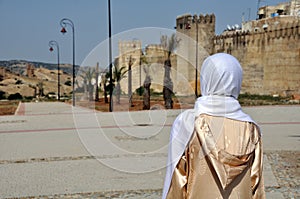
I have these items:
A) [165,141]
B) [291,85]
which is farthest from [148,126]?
[291,85]

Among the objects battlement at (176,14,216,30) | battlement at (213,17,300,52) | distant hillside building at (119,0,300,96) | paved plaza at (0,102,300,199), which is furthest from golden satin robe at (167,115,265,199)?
battlement at (176,14,216,30)

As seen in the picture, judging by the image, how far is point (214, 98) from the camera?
227cm

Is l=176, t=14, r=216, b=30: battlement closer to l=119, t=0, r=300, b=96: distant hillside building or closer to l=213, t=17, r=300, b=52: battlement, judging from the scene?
l=119, t=0, r=300, b=96: distant hillside building

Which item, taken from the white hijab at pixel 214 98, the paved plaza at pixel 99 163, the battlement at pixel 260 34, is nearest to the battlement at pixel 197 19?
the battlement at pixel 260 34

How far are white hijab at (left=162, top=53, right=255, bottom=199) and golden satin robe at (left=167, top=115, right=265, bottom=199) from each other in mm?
34

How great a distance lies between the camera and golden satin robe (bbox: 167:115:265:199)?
7.33 feet

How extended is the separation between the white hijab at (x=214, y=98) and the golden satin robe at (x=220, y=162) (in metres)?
0.03

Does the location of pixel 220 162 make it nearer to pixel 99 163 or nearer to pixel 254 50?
pixel 99 163

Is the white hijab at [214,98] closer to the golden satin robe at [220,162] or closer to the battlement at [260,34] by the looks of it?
the golden satin robe at [220,162]

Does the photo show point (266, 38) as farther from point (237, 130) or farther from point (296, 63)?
point (237, 130)

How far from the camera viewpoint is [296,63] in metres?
30.8

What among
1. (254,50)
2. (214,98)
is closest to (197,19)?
(254,50)

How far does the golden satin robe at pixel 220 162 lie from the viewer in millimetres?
2234

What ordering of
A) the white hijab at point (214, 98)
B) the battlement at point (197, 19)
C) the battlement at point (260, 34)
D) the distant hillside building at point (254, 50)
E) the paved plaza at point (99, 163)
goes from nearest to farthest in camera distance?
the white hijab at point (214, 98) < the paved plaza at point (99, 163) < the distant hillside building at point (254, 50) < the battlement at point (260, 34) < the battlement at point (197, 19)
